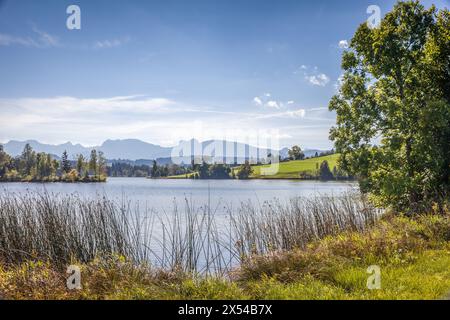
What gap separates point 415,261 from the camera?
7008 millimetres

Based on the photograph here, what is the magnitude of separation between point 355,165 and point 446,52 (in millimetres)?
4812

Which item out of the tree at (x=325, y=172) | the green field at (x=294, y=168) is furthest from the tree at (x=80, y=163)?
the tree at (x=325, y=172)

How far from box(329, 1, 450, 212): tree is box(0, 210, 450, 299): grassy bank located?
18.7 feet

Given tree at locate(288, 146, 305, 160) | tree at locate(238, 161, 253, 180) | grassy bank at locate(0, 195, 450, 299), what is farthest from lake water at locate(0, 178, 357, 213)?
tree at locate(288, 146, 305, 160)

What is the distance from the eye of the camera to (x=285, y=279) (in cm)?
621

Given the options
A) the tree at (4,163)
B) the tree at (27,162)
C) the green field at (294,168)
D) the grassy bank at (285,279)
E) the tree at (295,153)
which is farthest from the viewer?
the tree at (295,153)

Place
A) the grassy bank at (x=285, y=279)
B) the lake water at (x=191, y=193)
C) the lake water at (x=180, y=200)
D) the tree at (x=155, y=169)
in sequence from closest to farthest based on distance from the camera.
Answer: the grassy bank at (x=285, y=279)
the lake water at (x=180, y=200)
the lake water at (x=191, y=193)
the tree at (x=155, y=169)

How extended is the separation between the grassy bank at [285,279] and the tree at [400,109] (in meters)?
5.71

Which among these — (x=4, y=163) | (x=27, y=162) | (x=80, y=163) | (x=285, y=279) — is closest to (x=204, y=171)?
(x=80, y=163)

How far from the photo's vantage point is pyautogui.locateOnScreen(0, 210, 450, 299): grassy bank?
17.2 ft

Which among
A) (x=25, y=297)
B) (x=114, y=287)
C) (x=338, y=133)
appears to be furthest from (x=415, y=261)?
(x=338, y=133)

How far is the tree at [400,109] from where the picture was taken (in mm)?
12711

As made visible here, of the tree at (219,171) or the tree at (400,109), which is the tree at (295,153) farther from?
the tree at (400,109)
